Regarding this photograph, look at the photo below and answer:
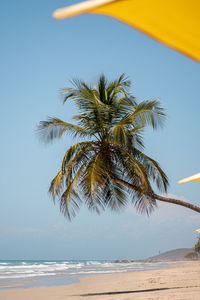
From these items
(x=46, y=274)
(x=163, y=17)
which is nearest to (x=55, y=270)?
(x=46, y=274)

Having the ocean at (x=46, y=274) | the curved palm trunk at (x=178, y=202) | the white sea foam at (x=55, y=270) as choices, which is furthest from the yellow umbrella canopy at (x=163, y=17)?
the white sea foam at (x=55, y=270)

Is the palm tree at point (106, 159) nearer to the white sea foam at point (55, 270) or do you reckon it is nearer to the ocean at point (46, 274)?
the ocean at point (46, 274)

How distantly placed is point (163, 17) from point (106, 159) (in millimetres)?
8292

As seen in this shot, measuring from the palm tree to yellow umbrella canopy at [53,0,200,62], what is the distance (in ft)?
25.5

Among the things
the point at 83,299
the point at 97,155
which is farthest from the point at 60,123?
the point at 83,299

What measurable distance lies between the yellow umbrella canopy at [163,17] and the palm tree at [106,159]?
25.5 ft

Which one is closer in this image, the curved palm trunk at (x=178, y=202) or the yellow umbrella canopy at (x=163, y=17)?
the yellow umbrella canopy at (x=163, y=17)

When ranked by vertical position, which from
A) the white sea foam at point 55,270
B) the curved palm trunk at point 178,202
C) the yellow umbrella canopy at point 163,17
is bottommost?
the white sea foam at point 55,270

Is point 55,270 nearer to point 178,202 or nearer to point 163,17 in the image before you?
point 178,202

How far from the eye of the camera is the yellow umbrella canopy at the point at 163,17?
1.26 m

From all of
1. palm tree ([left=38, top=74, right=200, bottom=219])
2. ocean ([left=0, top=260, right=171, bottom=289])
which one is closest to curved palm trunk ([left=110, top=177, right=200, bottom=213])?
palm tree ([left=38, top=74, right=200, bottom=219])

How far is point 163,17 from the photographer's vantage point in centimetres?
144

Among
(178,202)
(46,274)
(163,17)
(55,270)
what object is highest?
(163,17)

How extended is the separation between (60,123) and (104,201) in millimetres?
2812
